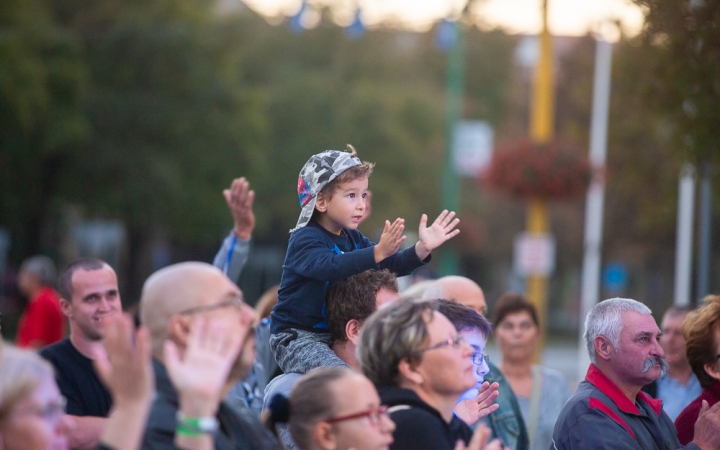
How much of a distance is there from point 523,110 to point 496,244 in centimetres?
692

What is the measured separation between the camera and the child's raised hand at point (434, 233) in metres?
4.65

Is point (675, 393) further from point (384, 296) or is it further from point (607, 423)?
point (384, 296)

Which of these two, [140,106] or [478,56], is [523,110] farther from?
[140,106]

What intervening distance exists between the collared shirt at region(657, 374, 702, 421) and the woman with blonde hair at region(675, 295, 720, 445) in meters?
0.96

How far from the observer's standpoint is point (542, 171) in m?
16.1

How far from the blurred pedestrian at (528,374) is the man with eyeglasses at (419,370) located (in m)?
2.88

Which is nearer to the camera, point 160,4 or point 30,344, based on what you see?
point 30,344

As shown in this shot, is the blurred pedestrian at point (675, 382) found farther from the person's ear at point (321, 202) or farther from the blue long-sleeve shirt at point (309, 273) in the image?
the person's ear at point (321, 202)

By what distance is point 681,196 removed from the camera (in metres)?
15.6

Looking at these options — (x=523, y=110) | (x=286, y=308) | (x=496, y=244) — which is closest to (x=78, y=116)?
(x=286, y=308)

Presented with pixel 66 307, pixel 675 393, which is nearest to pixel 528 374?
pixel 675 393

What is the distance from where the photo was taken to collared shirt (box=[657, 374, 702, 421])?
258 inches

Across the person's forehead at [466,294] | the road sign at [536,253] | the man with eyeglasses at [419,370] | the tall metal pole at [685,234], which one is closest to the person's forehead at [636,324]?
the person's forehead at [466,294]

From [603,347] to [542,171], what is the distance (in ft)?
37.2
